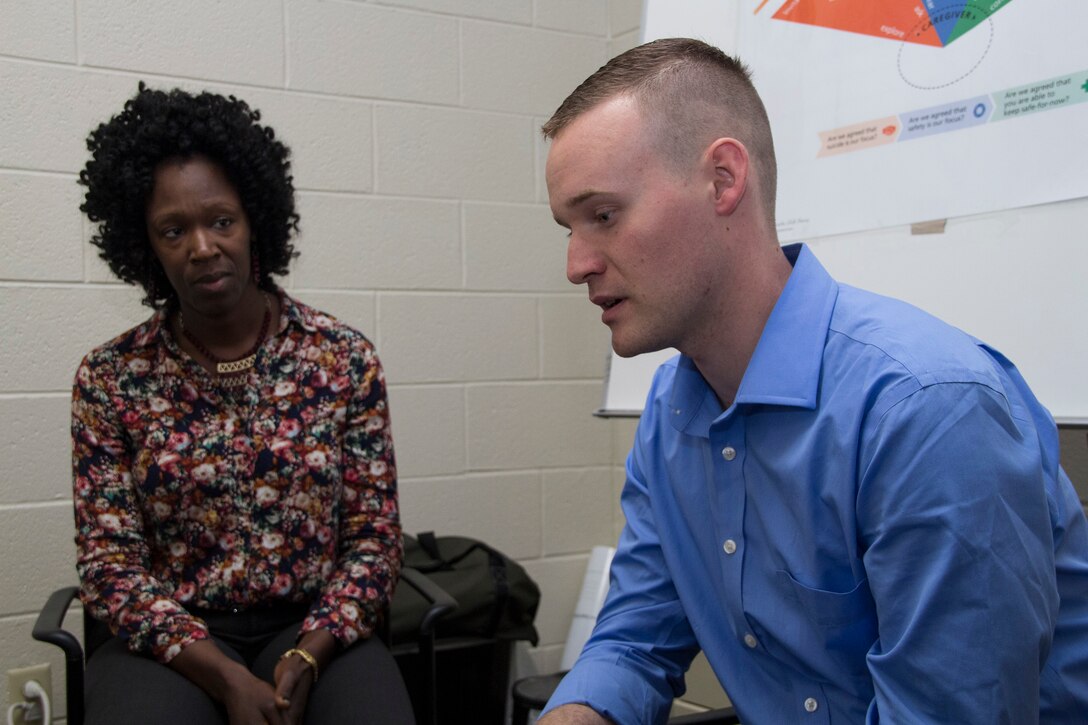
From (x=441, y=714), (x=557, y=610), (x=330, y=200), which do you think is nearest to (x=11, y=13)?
(x=330, y=200)

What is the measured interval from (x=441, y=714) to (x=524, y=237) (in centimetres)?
125

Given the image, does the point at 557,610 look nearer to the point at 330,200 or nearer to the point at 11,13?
the point at 330,200

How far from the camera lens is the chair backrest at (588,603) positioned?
2615mm

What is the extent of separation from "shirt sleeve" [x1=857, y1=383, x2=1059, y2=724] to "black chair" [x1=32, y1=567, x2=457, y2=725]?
857 mm

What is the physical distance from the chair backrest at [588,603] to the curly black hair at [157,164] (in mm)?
1305

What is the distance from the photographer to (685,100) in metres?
1.15

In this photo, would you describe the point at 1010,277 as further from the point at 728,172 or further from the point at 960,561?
the point at 960,561

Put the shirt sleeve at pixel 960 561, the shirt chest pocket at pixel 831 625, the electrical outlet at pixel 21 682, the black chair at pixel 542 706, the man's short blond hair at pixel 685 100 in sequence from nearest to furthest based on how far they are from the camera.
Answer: the shirt sleeve at pixel 960 561
the shirt chest pocket at pixel 831 625
the man's short blond hair at pixel 685 100
the black chair at pixel 542 706
the electrical outlet at pixel 21 682

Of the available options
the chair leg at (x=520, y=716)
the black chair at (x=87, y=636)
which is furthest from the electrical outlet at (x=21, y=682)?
the chair leg at (x=520, y=716)

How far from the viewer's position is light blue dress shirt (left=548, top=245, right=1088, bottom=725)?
2.89 ft

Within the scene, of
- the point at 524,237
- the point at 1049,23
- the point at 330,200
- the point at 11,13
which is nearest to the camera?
the point at 1049,23

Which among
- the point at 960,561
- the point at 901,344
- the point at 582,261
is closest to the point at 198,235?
the point at 582,261

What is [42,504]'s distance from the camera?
2135 mm

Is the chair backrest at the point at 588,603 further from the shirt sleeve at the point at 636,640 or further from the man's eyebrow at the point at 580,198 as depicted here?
the man's eyebrow at the point at 580,198
